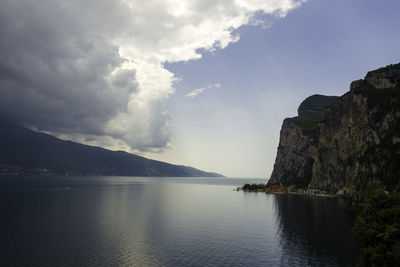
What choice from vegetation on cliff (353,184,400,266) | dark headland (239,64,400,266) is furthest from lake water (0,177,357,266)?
dark headland (239,64,400,266)

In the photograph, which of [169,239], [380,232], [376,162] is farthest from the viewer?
[376,162]

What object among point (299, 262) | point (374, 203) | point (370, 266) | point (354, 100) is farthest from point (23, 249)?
point (354, 100)

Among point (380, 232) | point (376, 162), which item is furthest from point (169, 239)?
point (376, 162)

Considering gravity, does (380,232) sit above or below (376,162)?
below

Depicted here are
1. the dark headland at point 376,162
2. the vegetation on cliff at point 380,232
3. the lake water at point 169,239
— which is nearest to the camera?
the vegetation on cliff at point 380,232

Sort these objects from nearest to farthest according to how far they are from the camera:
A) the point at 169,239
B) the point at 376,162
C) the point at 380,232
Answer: the point at 380,232
the point at 169,239
the point at 376,162

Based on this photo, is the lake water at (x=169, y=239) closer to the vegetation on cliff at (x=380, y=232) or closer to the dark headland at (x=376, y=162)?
the vegetation on cliff at (x=380, y=232)

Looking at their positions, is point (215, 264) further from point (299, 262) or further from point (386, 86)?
point (386, 86)

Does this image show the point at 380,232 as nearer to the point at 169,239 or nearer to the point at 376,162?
the point at 169,239

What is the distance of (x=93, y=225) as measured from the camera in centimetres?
8731

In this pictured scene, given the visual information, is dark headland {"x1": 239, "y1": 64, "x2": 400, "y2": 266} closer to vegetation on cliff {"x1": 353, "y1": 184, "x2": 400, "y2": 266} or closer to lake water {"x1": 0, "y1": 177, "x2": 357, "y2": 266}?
vegetation on cliff {"x1": 353, "y1": 184, "x2": 400, "y2": 266}

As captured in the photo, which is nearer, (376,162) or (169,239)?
(169,239)

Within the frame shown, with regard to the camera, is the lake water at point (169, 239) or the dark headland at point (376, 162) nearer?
the dark headland at point (376, 162)

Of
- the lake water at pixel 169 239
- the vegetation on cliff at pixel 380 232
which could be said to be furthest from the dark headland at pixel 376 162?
the lake water at pixel 169 239
